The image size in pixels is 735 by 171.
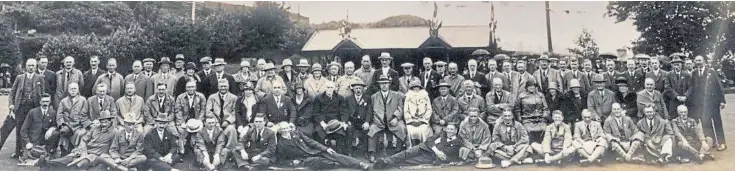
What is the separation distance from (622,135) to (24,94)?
23.7ft

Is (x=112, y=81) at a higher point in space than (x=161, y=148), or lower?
higher

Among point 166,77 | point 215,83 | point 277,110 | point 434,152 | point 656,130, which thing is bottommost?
point 434,152

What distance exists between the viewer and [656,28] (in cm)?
836

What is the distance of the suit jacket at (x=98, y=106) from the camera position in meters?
6.89

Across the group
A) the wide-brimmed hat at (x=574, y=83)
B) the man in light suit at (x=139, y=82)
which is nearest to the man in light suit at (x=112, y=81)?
the man in light suit at (x=139, y=82)

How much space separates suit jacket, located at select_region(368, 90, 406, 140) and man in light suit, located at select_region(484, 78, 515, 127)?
1.08 metres

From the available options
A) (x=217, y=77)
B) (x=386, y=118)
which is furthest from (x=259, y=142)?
(x=386, y=118)

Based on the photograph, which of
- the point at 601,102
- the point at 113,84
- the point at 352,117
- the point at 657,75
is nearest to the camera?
the point at 352,117

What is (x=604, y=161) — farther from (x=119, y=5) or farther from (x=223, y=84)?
(x=119, y=5)

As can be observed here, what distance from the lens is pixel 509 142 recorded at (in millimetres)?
6723

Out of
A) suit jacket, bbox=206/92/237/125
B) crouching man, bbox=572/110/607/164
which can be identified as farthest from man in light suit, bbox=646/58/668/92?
suit jacket, bbox=206/92/237/125

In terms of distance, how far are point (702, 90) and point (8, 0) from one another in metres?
8.93

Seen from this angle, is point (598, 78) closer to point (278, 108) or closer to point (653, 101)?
point (653, 101)

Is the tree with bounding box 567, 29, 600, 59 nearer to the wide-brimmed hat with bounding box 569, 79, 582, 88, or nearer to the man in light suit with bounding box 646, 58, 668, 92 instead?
the man in light suit with bounding box 646, 58, 668, 92
